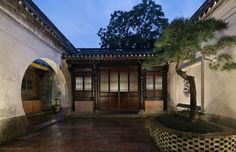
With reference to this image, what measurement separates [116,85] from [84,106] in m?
1.99

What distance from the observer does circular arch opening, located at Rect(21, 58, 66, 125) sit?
11.3 meters

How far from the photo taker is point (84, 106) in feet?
39.3

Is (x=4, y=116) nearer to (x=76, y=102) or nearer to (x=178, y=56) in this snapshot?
(x=178, y=56)

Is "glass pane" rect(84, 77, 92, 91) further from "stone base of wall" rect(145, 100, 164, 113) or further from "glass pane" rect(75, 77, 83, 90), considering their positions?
"stone base of wall" rect(145, 100, 164, 113)

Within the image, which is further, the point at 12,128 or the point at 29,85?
the point at 29,85

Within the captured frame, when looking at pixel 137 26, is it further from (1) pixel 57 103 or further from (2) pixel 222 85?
(2) pixel 222 85

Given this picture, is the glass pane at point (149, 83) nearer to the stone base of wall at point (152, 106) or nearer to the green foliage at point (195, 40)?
the stone base of wall at point (152, 106)

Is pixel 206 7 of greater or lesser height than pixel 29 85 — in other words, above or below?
above

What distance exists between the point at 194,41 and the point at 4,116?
478 centimetres

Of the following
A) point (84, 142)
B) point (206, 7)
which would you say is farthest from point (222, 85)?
point (84, 142)

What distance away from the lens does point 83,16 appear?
107m

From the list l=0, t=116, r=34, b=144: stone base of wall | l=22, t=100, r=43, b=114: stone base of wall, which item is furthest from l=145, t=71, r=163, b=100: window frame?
l=0, t=116, r=34, b=144: stone base of wall

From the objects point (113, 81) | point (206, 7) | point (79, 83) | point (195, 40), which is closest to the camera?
point (195, 40)

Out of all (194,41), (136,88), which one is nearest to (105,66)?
(136,88)
